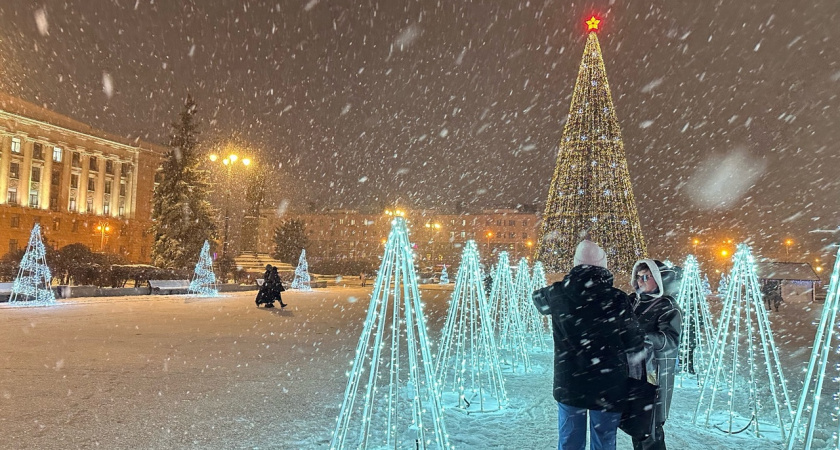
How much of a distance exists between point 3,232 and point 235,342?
49933mm

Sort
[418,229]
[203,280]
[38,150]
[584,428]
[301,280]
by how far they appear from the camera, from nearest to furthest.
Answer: [584,428] < [203,280] < [301,280] < [38,150] < [418,229]

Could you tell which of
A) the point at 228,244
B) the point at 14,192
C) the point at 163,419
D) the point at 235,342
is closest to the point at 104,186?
the point at 14,192

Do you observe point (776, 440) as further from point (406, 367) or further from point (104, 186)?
point (104, 186)

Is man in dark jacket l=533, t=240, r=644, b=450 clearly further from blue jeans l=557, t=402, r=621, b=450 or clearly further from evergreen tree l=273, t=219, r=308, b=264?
evergreen tree l=273, t=219, r=308, b=264

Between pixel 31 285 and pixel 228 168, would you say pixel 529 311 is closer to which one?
pixel 31 285

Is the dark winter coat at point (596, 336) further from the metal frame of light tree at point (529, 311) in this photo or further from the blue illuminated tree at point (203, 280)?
the blue illuminated tree at point (203, 280)

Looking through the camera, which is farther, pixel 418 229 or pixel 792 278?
pixel 418 229

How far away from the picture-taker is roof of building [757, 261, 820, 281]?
80.5 feet

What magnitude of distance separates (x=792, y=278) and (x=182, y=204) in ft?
117

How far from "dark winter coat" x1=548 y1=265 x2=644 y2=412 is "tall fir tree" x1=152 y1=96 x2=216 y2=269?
3781 centimetres

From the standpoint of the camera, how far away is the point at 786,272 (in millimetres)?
25234

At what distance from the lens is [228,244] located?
4394cm

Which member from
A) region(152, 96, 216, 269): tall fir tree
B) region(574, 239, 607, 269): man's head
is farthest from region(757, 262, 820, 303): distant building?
region(152, 96, 216, 269): tall fir tree

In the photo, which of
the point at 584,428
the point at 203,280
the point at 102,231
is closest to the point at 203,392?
the point at 584,428
